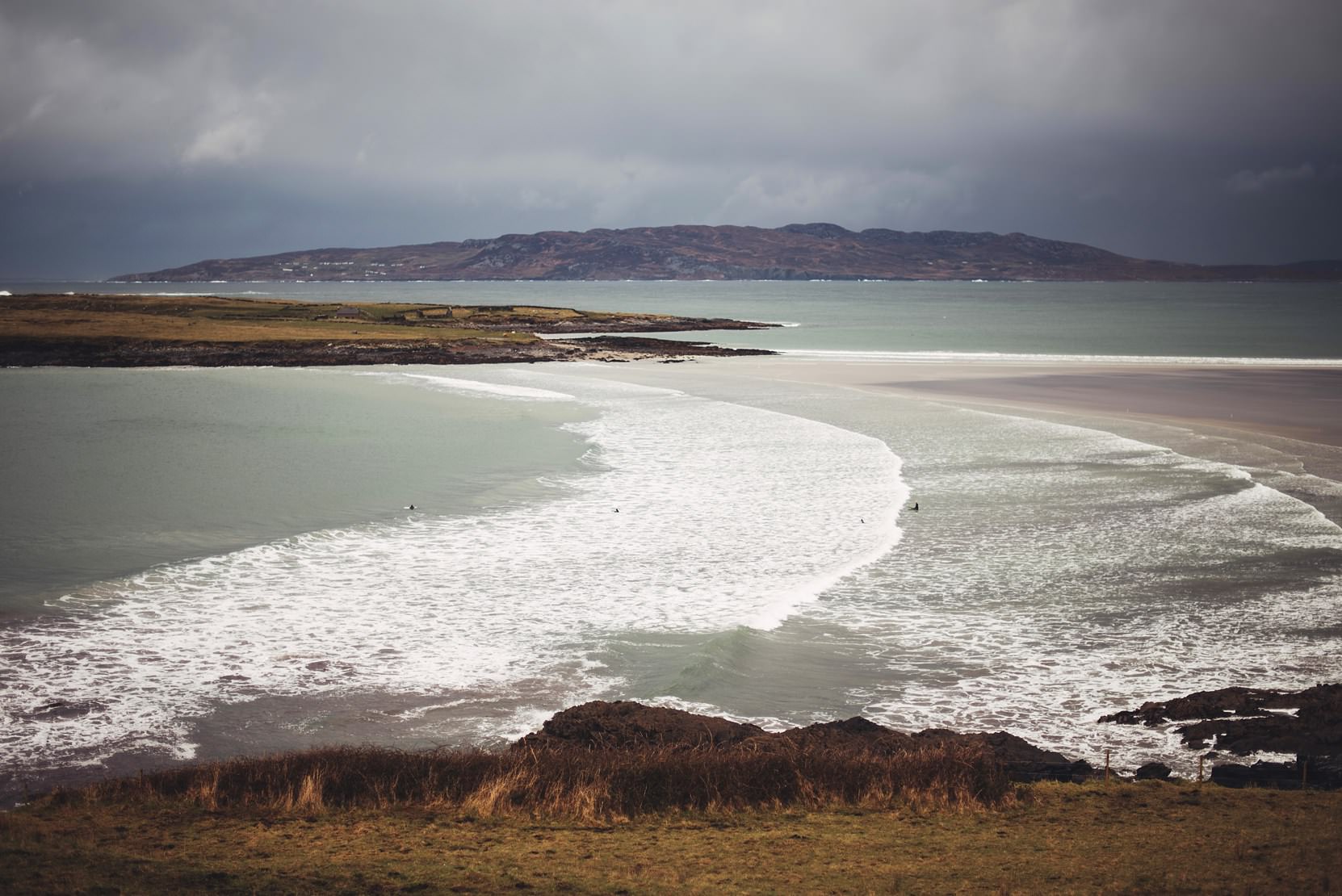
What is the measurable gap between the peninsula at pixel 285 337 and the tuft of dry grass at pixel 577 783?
184 feet

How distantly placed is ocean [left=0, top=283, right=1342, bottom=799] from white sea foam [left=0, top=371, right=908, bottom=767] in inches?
2.5

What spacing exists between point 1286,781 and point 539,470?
19.7 metres

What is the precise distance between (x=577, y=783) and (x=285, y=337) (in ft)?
226

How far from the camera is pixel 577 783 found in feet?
28.0

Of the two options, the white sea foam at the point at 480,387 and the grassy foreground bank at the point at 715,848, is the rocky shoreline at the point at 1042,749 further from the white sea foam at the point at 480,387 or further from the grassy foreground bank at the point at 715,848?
the white sea foam at the point at 480,387

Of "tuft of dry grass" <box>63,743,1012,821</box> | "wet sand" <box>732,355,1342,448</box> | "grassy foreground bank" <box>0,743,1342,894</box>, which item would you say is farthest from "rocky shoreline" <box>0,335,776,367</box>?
"grassy foreground bank" <box>0,743,1342,894</box>

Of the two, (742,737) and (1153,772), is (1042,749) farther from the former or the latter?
(742,737)

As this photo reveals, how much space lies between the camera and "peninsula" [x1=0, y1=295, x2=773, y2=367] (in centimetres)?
6266

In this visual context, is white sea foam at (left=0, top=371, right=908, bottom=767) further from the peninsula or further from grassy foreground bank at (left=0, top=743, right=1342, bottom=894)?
the peninsula

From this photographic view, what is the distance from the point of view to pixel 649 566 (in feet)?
57.6

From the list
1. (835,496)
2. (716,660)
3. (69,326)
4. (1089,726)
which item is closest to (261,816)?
(716,660)

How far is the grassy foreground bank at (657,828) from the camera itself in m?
6.74

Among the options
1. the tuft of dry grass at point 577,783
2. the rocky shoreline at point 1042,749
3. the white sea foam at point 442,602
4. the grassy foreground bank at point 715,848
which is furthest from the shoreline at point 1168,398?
the tuft of dry grass at point 577,783

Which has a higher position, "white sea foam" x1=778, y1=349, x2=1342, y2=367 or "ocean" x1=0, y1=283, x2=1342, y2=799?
"white sea foam" x1=778, y1=349, x2=1342, y2=367
